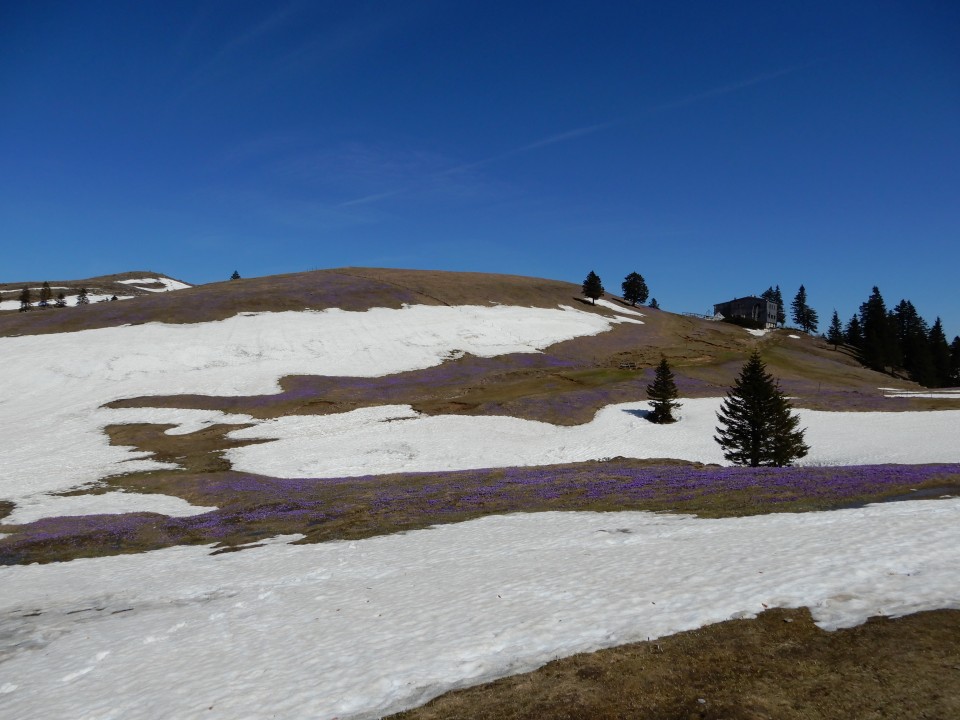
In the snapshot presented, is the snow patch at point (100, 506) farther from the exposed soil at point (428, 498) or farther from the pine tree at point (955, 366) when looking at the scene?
the pine tree at point (955, 366)

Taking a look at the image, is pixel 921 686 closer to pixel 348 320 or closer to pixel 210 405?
pixel 210 405

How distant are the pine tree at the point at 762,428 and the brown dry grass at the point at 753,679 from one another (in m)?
30.8

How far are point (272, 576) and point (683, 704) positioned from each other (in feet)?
46.1

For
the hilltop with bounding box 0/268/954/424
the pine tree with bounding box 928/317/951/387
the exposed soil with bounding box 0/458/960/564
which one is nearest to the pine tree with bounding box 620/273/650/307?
the hilltop with bounding box 0/268/954/424

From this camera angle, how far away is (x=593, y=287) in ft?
396

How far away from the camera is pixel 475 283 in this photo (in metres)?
124

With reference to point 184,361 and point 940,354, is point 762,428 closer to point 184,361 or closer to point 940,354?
point 184,361

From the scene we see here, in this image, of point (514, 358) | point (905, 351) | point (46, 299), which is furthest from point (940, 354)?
point (46, 299)

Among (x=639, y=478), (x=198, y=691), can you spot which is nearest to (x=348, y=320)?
(x=639, y=478)

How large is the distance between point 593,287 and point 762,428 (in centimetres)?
8391

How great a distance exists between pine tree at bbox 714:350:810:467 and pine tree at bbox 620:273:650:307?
334ft

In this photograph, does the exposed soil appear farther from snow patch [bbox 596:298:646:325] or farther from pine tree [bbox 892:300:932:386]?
pine tree [bbox 892:300:932:386]

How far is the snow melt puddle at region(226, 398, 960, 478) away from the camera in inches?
1624

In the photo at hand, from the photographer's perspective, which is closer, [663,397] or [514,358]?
[663,397]
